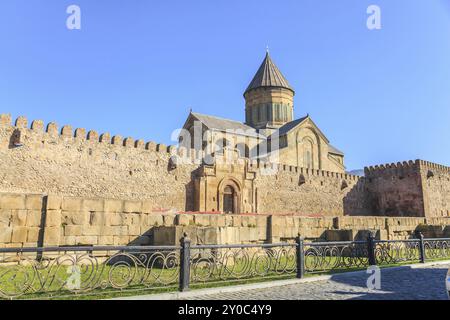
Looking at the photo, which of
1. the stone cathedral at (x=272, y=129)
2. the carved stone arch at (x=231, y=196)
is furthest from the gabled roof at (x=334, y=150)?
the carved stone arch at (x=231, y=196)

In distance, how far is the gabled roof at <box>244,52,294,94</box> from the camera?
3806cm

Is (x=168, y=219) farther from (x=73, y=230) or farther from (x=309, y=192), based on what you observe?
(x=309, y=192)

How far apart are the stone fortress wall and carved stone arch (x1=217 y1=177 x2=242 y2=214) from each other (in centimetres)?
173

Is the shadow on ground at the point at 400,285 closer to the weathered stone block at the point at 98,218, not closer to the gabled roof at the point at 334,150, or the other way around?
the weathered stone block at the point at 98,218

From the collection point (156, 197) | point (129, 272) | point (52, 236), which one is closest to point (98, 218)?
point (52, 236)

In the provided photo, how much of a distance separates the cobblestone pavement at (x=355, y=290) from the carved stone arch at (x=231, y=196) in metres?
15.2

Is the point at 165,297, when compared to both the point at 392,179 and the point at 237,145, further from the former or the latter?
the point at 392,179

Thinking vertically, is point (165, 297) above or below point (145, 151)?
below

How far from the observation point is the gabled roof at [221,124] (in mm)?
32088

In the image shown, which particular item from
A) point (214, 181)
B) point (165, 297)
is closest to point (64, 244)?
point (165, 297)

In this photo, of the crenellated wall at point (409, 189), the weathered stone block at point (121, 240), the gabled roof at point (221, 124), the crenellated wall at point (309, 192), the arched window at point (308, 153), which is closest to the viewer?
the weathered stone block at point (121, 240)

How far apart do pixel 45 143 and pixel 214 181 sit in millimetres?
9646
